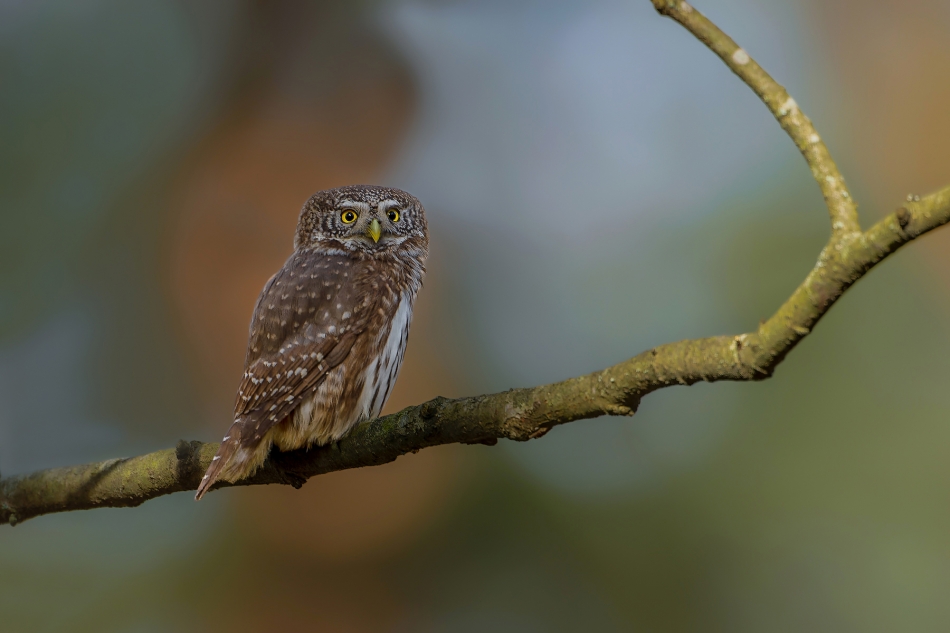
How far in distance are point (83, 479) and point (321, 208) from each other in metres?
1.26

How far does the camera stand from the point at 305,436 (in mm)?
2406

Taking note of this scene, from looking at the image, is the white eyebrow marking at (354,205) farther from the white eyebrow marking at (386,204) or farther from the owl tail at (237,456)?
the owl tail at (237,456)

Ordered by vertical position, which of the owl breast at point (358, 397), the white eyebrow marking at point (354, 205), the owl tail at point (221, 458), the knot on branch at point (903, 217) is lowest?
the owl tail at point (221, 458)

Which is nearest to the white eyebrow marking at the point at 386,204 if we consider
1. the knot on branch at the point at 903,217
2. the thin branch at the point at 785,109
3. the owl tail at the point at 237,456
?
the owl tail at the point at 237,456

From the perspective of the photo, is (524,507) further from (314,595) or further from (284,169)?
(284,169)

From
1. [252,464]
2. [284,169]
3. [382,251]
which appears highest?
[284,169]

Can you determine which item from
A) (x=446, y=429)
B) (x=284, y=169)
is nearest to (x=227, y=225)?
(x=284, y=169)

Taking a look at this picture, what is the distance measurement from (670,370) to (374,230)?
1.81 m

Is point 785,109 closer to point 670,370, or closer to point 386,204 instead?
point 670,370

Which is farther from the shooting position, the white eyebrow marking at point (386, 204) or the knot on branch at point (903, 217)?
the white eyebrow marking at point (386, 204)

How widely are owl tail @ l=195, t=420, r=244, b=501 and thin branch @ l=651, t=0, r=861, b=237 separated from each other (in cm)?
158

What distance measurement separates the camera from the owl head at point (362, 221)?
299 centimetres

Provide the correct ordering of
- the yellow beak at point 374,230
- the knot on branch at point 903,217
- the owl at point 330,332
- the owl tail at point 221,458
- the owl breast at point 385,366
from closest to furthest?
1. the knot on branch at point 903,217
2. the owl tail at point 221,458
3. the owl at point 330,332
4. the owl breast at point 385,366
5. the yellow beak at point 374,230

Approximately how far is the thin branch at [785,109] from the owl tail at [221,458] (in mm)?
1577
